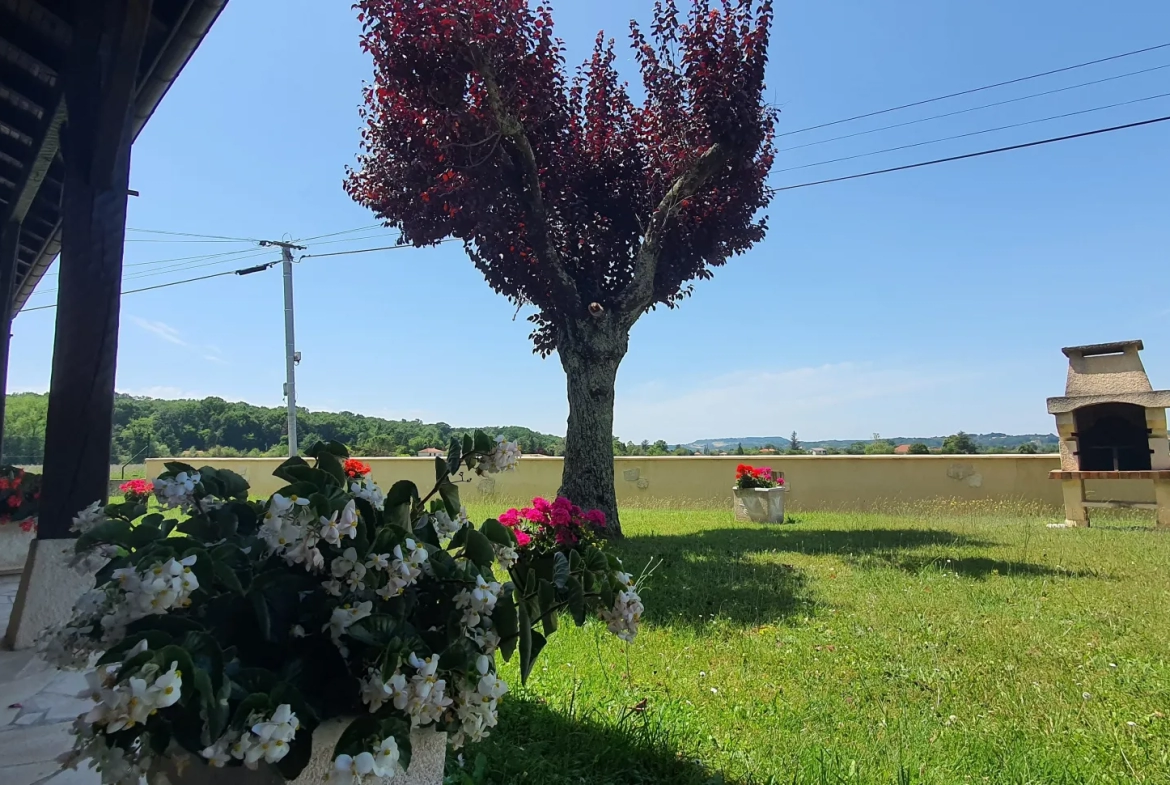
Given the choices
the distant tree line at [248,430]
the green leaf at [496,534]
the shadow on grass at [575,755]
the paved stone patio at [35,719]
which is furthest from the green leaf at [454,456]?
the distant tree line at [248,430]

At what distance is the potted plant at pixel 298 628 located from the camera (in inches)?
35.8

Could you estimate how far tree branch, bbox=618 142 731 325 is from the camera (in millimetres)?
7059

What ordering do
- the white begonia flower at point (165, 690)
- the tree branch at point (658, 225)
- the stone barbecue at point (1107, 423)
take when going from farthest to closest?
the stone barbecue at point (1107, 423) < the tree branch at point (658, 225) < the white begonia flower at point (165, 690)

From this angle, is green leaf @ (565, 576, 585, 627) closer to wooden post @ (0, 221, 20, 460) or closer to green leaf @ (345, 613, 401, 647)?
green leaf @ (345, 613, 401, 647)

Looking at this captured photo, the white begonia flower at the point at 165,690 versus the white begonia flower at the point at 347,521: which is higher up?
the white begonia flower at the point at 347,521

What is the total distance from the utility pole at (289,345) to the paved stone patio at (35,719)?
49.5ft

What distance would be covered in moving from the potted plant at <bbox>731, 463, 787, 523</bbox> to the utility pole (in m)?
12.8

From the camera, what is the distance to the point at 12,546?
527cm

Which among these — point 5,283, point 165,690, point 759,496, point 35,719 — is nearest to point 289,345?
point 5,283

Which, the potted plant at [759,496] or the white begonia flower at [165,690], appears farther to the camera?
the potted plant at [759,496]

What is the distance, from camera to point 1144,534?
6398 mm

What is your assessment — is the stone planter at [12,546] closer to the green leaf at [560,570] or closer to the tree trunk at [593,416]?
the tree trunk at [593,416]

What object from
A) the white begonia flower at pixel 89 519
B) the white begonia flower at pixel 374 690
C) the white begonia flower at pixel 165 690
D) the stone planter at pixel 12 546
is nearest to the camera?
the white begonia flower at pixel 165 690

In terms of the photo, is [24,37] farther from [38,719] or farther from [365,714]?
[365,714]
